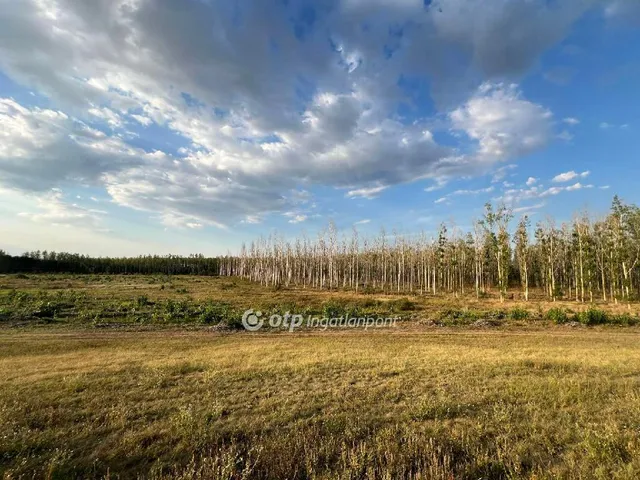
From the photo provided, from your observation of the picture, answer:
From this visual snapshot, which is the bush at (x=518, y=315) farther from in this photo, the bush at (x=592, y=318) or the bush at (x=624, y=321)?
the bush at (x=624, y=321)

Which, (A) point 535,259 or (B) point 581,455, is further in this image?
(A) point 535,259

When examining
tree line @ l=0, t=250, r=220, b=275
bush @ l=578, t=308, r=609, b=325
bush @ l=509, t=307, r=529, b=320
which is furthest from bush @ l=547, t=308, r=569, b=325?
tree line @ l=0, t=250, r=220, b=275

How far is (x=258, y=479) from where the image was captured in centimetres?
497

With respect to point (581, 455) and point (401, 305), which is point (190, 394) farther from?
point (401, 305)

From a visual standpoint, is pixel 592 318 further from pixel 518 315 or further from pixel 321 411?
pixel 321 411

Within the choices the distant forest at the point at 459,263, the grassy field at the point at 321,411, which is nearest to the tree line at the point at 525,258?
the distant forest at the point at 459,263

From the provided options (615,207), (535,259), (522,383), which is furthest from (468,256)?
(522,383)

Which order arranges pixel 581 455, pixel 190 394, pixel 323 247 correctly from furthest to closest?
pixel 323 247, pixel 190 394, pixel 581 455

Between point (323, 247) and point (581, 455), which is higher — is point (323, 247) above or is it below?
above

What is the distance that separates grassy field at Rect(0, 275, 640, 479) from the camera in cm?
525

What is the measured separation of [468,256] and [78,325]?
65.0 m

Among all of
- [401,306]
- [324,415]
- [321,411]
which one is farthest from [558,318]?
[324,415]

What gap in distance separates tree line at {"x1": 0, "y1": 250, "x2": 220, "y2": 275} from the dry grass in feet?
380

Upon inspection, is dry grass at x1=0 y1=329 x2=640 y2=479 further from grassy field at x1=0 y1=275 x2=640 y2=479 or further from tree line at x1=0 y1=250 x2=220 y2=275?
tree line at x1=0 y1=250 x2=220 y2=275
